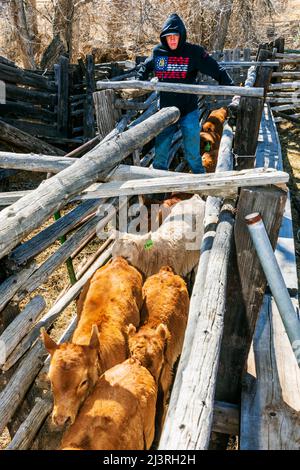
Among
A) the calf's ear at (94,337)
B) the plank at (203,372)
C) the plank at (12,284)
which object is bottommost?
the calf's ear at (94,337)

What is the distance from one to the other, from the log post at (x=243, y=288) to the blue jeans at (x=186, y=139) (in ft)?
11.7

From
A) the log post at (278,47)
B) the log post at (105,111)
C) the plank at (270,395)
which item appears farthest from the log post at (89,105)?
the plank at (270,395)

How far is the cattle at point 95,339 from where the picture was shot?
96.7 inches

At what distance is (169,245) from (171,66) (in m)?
2.71

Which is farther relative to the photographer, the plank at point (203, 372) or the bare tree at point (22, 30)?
the bare tree at point (22, 30)

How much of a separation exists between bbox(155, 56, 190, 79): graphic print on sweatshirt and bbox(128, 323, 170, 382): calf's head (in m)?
3.85

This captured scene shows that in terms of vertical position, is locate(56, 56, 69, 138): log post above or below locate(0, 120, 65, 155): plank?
above

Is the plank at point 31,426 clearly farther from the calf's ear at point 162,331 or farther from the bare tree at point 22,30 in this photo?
the bare tree at point 22,30

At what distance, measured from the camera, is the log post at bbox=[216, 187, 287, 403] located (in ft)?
7.63

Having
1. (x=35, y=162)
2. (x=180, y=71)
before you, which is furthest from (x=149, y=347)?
(x=180, y=71)

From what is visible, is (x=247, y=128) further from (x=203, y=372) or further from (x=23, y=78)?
(x=23, y=78)

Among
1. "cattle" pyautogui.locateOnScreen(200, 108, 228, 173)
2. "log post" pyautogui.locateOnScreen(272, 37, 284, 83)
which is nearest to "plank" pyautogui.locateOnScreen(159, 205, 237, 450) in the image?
"cattle" pyautogui.locateOnScreen(200, 108, 228, 173)

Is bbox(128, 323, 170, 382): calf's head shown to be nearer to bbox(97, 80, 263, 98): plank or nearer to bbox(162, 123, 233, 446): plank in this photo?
bbox(162, 123, 233, 446): plank

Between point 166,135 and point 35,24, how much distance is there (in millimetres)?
14648
